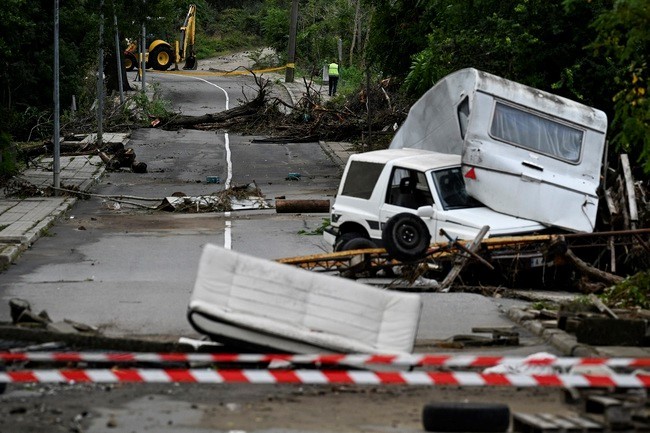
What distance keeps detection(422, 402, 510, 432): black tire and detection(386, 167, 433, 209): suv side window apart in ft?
30.3

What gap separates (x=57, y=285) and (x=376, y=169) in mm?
4803

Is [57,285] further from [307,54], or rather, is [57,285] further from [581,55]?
[307,54]

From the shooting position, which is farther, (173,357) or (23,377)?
(173,357)

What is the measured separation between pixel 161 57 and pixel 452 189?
180ft

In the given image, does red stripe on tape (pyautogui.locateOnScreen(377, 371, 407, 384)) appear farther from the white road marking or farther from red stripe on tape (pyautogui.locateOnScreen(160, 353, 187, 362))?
the white road marking

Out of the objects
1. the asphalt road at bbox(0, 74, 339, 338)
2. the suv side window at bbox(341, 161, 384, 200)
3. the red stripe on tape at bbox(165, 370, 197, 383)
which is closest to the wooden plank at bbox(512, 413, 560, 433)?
the red stripe on tape at bbox(165, 370, 197, 383)

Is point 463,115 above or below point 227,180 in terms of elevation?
above

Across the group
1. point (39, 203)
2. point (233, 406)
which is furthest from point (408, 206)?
point (39, 203)

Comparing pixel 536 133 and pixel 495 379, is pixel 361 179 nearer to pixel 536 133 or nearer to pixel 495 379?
pixel 536 133

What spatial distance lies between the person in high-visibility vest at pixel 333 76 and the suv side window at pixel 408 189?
114 ft

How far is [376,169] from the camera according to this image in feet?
57.8

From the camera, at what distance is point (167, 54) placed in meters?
69.8

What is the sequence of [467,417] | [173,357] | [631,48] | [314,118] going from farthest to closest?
[314,118] → [631,48] → [173,357] → [467,417]

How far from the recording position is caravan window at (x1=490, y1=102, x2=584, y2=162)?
17.1 meters
